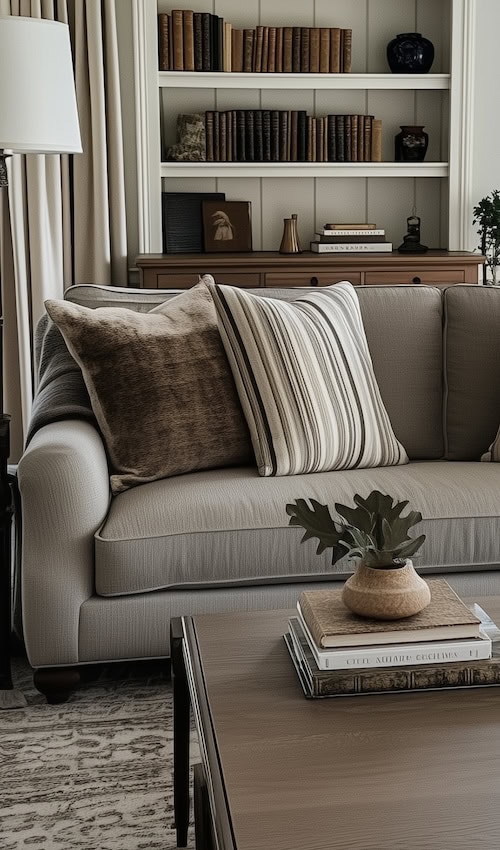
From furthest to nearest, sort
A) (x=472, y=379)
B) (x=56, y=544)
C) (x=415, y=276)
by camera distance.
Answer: (x=415, y=276)
(x=472, y=379)
(x=56, y=544)

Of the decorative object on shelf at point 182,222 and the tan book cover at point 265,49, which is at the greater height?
the tan book cover at point 265,49

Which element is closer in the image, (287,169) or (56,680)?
(56,680)

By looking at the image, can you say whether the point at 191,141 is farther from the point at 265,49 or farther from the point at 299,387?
the point at 299,387

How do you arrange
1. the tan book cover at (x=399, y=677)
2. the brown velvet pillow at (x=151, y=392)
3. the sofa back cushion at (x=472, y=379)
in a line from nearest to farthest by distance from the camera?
the tan book cover at (x=399, y=677)
the brown velvet pillow at (x=151, y=392)
the sofa back cushion at (x=472, y=379)

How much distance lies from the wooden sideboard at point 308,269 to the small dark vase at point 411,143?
1.95 ft

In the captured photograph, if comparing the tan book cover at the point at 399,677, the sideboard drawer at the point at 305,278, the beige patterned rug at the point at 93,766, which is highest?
the sideboard drawer at the point at 305,278

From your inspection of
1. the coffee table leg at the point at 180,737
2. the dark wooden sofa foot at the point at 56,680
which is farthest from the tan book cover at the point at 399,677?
the dark wooden sofa foot at the point at 56,680

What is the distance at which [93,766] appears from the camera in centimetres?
205

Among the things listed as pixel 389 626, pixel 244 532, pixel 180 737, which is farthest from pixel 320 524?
pixel 244 532

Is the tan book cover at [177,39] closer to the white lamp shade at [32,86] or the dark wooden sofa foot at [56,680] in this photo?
the white lamp shade at [32,86]

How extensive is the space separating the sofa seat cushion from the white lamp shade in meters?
0.88

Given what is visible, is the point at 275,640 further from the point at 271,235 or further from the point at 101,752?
the point at 271,235

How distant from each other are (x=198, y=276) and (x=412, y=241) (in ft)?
3.33

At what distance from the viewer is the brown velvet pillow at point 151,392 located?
2.51 m
